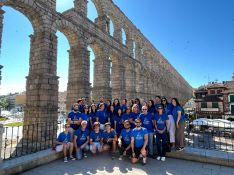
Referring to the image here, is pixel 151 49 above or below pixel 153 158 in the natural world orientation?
above

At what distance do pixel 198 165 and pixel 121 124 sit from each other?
9.45 ft

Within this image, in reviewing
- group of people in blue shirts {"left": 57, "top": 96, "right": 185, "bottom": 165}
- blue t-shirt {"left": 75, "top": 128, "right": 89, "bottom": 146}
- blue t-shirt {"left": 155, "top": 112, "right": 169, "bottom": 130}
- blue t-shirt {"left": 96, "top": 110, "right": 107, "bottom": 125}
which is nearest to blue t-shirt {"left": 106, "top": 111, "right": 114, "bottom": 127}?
blue t-shirt {"left": 96, "top": 110, "right": 107, "bottom": 125}

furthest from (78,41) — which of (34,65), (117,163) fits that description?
(117,163)

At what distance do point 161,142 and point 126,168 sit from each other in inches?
59.7

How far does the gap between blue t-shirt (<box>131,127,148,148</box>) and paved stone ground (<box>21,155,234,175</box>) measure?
1.90ft

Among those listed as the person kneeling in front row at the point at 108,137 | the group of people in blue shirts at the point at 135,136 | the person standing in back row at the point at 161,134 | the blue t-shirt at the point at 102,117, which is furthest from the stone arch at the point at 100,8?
the person standing in back row at the point at 161,134

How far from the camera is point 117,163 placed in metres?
5.64

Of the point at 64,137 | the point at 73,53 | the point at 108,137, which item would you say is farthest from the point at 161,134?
the point at 73,53

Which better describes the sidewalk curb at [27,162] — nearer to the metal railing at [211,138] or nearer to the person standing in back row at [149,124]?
the person standing in back row at [149,124]

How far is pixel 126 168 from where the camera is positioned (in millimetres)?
5246

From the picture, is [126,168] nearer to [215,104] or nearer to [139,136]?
[139,136]

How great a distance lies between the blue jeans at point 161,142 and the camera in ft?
19.4

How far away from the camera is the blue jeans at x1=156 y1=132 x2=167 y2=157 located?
5.92 metres

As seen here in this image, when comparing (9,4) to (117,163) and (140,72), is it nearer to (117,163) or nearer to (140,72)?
(117,163)
